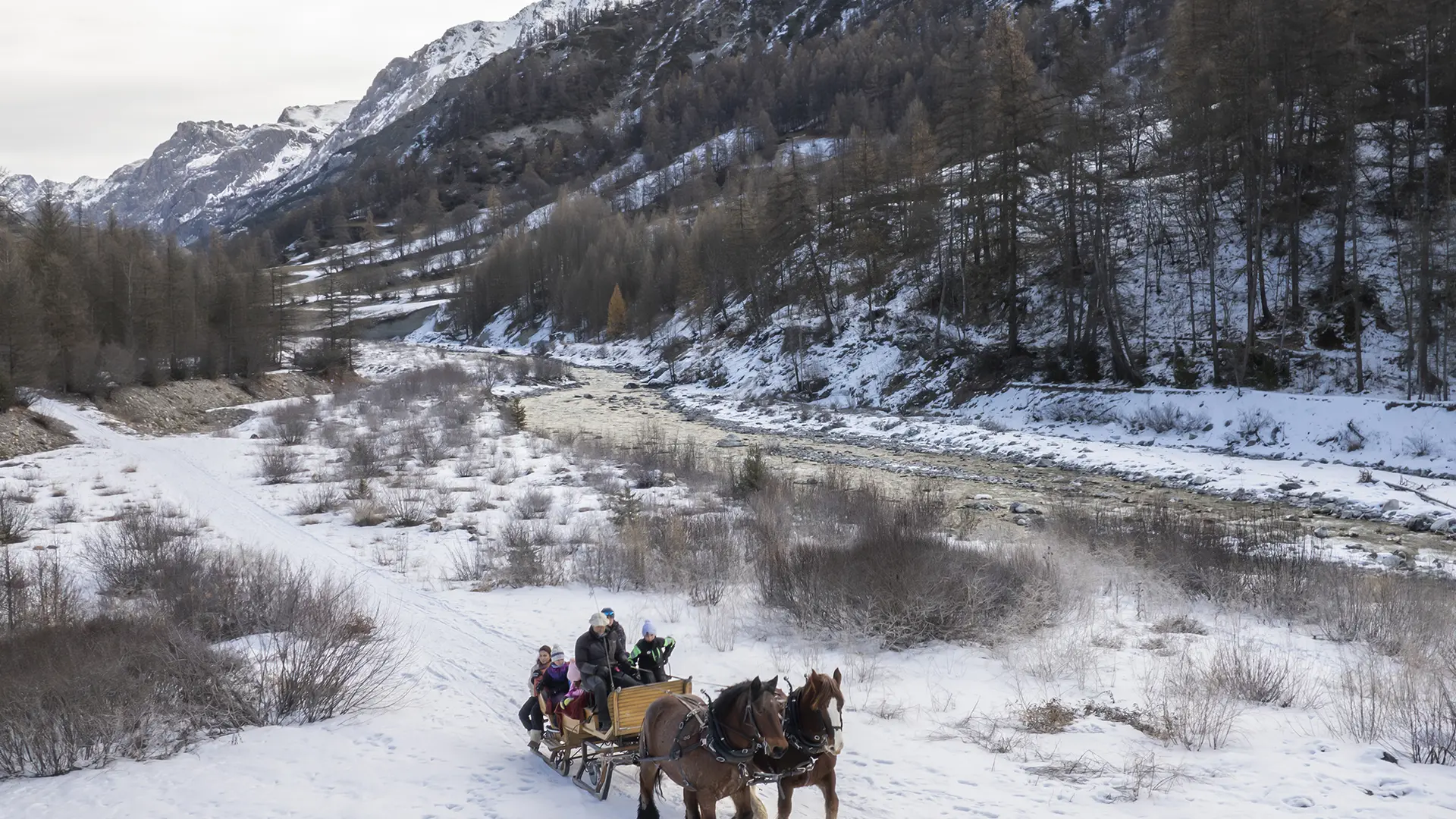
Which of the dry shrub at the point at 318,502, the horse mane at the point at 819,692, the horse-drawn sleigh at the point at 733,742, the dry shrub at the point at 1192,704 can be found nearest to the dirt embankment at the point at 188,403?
the dry shrub at the point at 318,502

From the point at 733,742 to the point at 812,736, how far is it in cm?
50

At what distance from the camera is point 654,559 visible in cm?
1373

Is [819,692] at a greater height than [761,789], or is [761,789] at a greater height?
[819,692]

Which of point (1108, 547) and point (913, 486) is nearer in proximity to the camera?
point (1108, 547)

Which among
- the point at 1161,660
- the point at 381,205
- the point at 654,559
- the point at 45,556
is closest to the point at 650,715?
the point at 1161,660

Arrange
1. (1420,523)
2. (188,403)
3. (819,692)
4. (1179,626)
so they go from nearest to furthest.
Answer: (819,692)
(1179,626)
(1420,523)
(188,403)

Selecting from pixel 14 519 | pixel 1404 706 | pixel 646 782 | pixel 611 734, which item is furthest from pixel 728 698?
pixel 14 519

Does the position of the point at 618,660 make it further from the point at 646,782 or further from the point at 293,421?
the point at 293,421

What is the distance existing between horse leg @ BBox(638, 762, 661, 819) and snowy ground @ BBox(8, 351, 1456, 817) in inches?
19.8

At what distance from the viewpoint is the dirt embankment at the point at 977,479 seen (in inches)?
696

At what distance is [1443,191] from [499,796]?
116 ft

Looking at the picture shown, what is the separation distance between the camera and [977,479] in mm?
24062

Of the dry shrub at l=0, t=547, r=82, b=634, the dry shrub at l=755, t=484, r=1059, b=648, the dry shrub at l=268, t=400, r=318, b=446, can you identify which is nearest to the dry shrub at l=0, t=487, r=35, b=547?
the dry shrub at l=0, t=547, r=82, b=634

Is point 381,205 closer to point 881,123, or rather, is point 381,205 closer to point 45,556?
point 881,123
